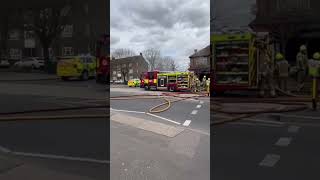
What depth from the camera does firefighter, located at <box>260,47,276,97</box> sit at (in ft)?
55.1

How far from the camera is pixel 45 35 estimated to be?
42.3ft

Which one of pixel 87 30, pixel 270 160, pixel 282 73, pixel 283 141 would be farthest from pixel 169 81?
pixel 270 160

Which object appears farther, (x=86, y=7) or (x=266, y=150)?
(x=86, y=7)

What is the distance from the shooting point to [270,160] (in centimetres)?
674

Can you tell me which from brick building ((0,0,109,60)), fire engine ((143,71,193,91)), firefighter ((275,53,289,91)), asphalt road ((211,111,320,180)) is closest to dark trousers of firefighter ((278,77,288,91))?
firefighter ((275,53,289,91))

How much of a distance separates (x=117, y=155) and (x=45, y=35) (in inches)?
269

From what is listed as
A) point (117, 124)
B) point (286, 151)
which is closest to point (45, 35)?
point (117, 124)

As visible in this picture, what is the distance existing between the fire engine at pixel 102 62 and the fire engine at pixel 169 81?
18.2 m

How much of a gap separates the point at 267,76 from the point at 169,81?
14851 mm

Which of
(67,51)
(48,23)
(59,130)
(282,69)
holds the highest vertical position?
(48,23)

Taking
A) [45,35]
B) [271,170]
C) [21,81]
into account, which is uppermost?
[45,35]

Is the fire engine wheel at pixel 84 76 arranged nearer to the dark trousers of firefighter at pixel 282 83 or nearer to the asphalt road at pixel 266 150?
the asphalt road at pixel 266 150

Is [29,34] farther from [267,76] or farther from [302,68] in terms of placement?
[302,68]

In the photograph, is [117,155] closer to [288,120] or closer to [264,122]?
[264,122]
